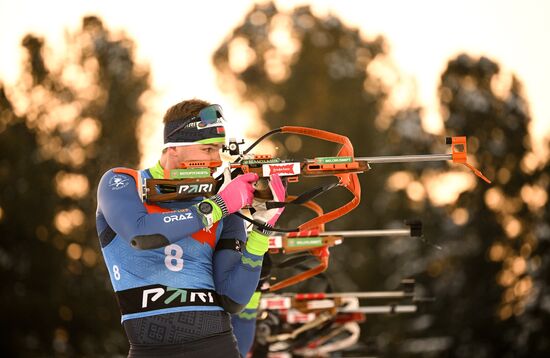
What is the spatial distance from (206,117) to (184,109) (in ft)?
0.44

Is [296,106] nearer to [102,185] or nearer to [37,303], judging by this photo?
[37,303]

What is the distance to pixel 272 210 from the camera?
18.8ft

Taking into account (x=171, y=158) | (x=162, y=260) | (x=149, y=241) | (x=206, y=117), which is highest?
(x=206, y=117)

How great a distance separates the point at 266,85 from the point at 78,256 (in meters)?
8.98

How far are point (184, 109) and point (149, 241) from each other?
0.85 m

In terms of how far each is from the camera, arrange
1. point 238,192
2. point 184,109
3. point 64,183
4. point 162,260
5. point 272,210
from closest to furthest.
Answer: point 162,260, point 238,192, point 272,210, point 184,109, point 64,183

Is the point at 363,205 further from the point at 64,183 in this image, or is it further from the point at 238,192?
the point at 238,192

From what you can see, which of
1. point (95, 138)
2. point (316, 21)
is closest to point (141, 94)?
point (95, 138)

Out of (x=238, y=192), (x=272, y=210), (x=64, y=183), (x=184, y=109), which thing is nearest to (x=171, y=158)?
(x=184, y=109)

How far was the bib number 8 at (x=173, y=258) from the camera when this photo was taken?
5477mm

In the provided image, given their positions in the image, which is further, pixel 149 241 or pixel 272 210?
pixel 272 210

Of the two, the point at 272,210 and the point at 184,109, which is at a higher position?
the point at 184,109

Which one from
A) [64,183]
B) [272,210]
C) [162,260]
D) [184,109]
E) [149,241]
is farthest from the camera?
[64,183]

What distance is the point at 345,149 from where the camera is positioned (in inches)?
247
